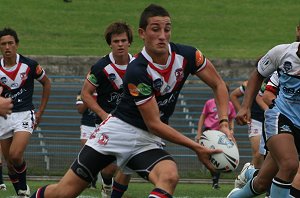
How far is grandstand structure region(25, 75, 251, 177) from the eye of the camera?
19.4m

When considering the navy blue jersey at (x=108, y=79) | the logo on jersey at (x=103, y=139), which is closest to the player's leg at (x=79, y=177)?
the logo on jersey at (x=103, y=139)

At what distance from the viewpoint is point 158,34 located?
28.1 ft

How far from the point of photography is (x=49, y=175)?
61.0 ft

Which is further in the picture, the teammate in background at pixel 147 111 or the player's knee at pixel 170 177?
the teammate in background at pixel 147 111

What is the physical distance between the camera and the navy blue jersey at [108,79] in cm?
1170

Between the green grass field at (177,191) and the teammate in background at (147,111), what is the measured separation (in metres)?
4.47

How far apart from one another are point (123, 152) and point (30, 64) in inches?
204

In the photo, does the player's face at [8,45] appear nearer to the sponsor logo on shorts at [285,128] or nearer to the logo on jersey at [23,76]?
the logo on jersey at [23,76]

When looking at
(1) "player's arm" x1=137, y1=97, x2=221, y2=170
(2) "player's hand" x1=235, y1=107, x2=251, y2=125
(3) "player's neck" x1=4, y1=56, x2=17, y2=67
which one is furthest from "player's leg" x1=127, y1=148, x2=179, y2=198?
(3) "player's neck" x1=4, y1=56, x2=17, y2=67

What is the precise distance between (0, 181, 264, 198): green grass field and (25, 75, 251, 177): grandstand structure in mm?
2358

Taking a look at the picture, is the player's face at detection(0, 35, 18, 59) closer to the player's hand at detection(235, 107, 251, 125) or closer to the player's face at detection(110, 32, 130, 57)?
the player's face at detection(110, 32, 130, 57)

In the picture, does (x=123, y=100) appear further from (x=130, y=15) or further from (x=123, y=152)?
(x=130, y=15)

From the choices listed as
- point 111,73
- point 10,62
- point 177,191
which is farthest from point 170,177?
point 177,191

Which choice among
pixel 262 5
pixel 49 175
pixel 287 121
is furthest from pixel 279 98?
pixel 262 5
